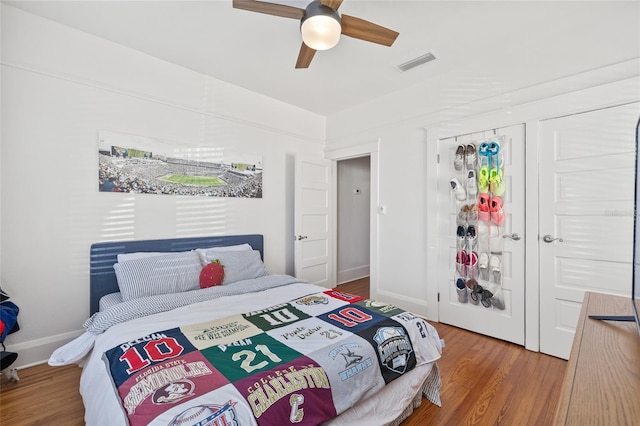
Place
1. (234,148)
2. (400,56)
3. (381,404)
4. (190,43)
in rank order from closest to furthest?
(381,404), (190,43), (400,56), (234,148)

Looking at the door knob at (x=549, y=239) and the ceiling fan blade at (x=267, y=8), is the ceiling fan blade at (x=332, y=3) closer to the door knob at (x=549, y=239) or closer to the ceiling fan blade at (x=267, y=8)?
the ceiling fan blade at (x=267, y=8)

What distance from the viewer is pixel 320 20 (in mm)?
1758

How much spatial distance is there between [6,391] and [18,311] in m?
0.54

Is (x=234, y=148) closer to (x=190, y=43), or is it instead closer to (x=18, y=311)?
(x=190, y=43)

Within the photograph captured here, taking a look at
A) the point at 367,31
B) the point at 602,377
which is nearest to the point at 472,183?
the point at 367,31

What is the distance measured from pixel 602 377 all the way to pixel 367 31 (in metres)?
2.14

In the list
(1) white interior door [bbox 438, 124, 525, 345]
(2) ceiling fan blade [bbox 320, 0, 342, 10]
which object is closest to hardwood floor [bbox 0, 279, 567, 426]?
(1) white interior door [bbox 438, 124, 525, 345]

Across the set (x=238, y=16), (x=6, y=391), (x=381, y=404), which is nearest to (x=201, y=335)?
(x=381, y=404)

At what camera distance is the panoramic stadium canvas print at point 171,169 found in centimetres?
263

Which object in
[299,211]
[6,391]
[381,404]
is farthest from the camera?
[299,211]

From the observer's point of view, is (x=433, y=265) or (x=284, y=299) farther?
(x=433, y=265)

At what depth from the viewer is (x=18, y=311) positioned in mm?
2174

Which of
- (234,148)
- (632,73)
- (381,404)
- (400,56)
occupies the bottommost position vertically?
(381,404)

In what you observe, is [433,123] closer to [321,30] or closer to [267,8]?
[321,30]
